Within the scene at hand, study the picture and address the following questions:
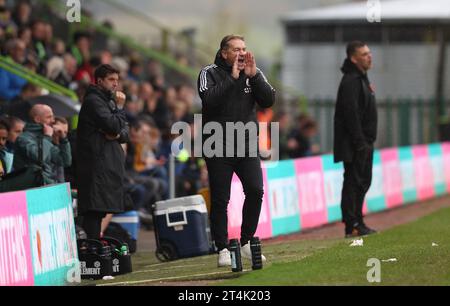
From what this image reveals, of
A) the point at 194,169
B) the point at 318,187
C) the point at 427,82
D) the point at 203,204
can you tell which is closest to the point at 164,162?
the point at 194,169

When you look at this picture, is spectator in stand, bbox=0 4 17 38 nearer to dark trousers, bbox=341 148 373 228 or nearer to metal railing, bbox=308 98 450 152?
dark trousers, bbox=341 148 373 228

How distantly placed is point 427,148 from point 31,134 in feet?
48.7

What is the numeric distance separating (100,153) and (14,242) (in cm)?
235

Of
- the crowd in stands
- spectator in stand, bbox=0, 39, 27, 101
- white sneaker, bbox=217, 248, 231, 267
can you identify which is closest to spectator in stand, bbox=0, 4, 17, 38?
the crowd in stands

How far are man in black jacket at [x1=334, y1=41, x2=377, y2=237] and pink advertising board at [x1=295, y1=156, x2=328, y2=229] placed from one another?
3.47 m

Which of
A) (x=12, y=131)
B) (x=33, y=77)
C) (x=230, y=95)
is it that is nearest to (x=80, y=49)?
(x=33, y=77)

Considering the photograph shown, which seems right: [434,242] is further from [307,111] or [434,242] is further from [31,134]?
[307,111]

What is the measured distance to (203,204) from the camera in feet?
53.3

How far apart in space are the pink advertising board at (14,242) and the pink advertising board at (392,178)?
13.1 m

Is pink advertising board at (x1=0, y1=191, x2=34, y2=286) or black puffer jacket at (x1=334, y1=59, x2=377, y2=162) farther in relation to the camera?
black puffer jacket at (x1=334, y1=59, x2=377, y2=162)

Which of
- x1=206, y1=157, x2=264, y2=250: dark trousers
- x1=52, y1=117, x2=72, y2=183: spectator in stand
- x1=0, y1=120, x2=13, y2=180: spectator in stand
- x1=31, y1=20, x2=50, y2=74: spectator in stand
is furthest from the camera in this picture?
x1=31, y1=20, x2=50, y2=74: spectator in stand

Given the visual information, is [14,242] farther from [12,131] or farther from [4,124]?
[12,131]

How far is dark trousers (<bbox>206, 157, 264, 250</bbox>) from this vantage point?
45.3 feet

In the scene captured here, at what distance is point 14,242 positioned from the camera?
1220cm
